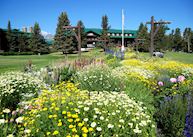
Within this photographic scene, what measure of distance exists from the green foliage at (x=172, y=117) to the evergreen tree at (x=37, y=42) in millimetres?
52927

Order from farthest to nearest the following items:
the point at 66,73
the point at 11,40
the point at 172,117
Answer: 1. the point at 11,40
2. the point at 66,73
3. the point at 172,117

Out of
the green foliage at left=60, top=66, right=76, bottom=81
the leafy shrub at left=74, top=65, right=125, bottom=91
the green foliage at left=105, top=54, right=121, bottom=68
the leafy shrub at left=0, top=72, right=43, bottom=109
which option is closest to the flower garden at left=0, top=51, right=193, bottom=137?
the leafy shrub at left=0, top=72, right=43, bottom=109

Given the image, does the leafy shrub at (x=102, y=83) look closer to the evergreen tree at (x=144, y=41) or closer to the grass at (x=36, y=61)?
the grass at (x=36, y=61)

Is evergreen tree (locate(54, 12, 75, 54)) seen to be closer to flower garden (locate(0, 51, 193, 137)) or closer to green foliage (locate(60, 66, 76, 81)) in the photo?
green foliage (locate(60, 66, 76, 81))

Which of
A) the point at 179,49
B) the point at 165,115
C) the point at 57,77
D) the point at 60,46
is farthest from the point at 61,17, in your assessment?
the point at 165,115

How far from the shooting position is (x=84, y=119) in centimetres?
350

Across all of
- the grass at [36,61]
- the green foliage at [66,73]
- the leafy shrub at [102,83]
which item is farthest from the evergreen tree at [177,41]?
the leafy shrub at [102,83]

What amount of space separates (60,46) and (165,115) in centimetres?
5005

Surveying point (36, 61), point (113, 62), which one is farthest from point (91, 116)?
point (36, 61)

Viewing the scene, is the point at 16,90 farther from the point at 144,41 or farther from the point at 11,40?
the point at 11,40

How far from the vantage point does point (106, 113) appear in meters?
3.91

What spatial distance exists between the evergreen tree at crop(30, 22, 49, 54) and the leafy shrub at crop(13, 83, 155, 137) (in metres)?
53.2

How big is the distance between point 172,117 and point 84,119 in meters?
1.86

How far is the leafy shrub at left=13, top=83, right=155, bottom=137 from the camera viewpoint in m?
3.50
